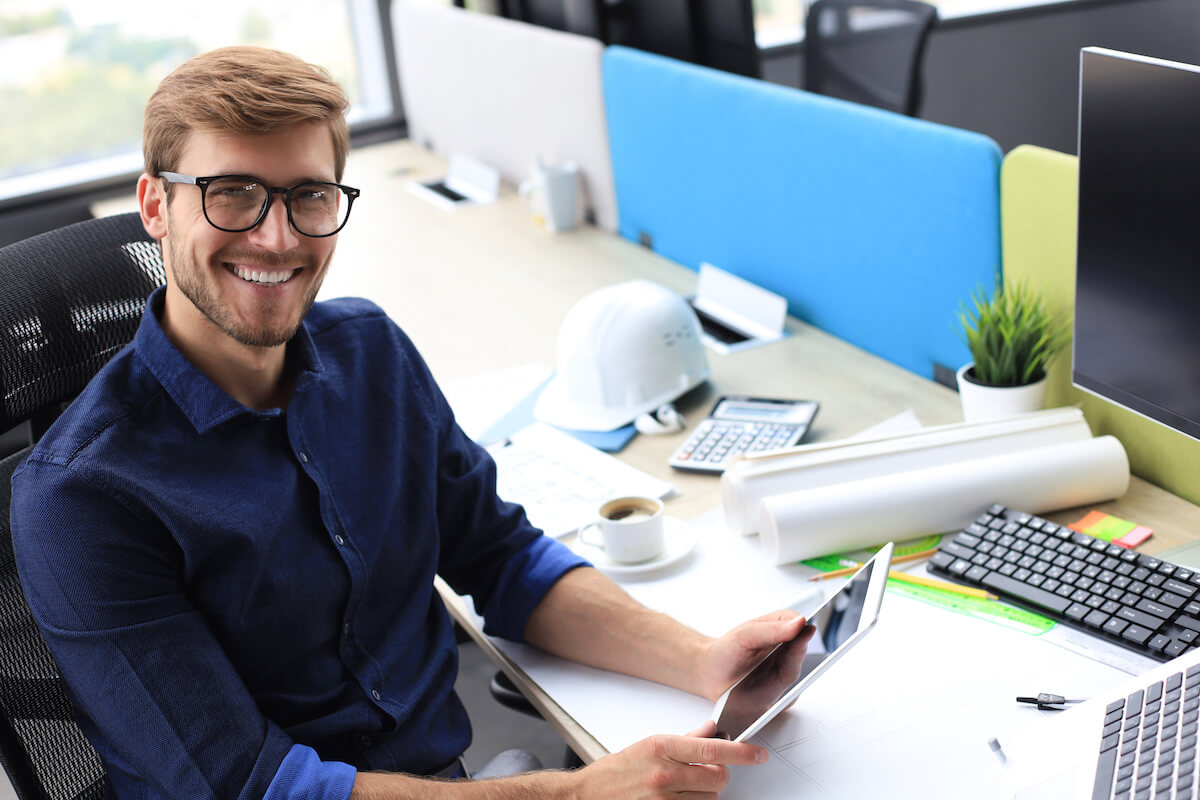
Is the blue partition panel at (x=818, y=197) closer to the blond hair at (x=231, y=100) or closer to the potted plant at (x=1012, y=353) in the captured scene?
the potted plant at (x=1012, y=353)

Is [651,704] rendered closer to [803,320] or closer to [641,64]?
[803,320]

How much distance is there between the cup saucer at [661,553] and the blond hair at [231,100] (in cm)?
54

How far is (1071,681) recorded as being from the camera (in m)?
0.96

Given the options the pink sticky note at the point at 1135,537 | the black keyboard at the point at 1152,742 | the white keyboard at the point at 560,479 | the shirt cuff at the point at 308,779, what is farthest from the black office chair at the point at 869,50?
the shirt cuff at the point at 308,779

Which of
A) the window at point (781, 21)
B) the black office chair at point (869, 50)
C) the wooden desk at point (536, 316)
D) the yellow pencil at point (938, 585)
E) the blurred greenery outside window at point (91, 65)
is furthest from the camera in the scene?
the window at point (781, 21)

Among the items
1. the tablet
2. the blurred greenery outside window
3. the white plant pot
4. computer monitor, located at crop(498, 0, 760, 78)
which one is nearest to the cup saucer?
the tablet

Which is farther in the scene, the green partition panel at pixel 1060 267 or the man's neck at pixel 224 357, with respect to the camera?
the green partition panel at pixel 1060 267

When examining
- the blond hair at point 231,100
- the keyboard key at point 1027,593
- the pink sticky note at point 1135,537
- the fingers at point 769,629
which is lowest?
the pink sticky note at point 1135,537

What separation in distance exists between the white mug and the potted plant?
118cm

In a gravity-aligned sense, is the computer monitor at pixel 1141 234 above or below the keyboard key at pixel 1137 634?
above

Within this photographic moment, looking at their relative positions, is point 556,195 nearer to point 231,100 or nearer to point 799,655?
point 231,100

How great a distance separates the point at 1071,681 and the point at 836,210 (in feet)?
2.99

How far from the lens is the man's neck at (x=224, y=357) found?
1.00 metres

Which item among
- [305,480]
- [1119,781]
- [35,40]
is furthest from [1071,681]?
[35,40]
